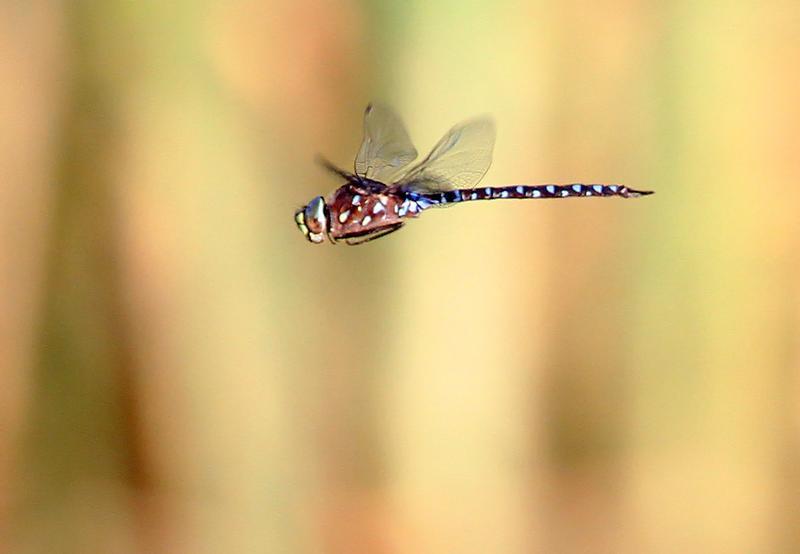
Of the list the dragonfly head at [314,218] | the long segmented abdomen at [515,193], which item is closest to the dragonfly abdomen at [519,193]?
the long segmented abdomen at [515,193]

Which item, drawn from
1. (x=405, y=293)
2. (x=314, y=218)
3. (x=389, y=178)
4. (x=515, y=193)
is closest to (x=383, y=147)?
(x=389, y=178)

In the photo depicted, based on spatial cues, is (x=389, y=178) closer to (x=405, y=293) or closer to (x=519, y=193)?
(x=519, y=193)

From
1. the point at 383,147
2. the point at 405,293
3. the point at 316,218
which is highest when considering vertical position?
the point at 383,147

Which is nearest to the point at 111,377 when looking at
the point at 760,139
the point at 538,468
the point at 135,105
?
the point at 135,105

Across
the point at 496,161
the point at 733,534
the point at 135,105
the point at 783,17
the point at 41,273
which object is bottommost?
the point at 733,534

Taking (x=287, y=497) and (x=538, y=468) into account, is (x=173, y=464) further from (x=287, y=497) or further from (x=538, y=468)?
(x=538, y=468)

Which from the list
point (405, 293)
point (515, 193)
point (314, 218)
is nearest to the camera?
point (314, 218)

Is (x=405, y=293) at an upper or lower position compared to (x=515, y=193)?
lower
